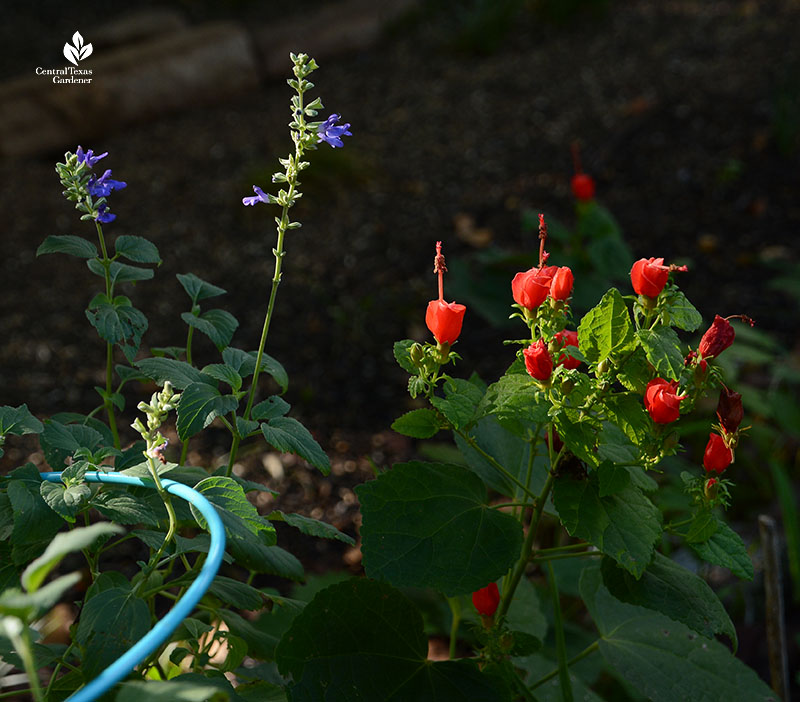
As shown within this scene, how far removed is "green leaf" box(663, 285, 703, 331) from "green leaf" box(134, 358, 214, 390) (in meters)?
0.49

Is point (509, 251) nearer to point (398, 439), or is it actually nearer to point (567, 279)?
point (398, 439)

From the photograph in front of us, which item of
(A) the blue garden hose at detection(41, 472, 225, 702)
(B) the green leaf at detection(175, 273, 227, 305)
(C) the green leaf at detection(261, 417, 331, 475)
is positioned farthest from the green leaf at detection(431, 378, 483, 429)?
(B) the green leaf at detection(175, 273, 227, 305)

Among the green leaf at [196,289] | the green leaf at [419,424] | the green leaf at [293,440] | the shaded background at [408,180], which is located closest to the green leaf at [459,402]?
the green leaf at [419,424]

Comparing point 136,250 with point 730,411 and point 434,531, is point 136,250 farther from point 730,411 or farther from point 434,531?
point 730,411

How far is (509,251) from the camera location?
2.96 metres

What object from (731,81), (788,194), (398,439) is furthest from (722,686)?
(731,81)

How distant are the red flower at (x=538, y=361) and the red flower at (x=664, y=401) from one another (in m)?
0.09

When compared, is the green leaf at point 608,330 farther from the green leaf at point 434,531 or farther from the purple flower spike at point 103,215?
the purple flower spike at point 103,215

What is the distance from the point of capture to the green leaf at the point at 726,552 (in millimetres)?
812

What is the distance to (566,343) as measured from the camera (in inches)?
32.7

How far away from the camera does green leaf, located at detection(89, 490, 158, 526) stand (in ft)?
2.45

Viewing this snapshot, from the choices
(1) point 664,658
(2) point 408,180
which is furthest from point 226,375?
(2) point 408,180

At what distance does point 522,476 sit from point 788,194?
2.42 m

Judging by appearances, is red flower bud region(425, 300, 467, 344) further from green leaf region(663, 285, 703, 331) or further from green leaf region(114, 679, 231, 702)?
green leaf region(114, 679, 231, 702)
